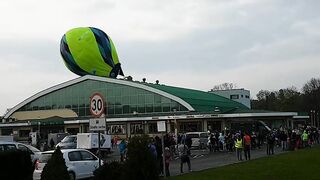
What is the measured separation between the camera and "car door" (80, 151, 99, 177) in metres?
→ 22.4

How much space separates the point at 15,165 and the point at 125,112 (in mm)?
71943

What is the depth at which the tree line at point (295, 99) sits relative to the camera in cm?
13038

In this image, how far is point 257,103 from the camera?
15588 cm

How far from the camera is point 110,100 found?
291 feet

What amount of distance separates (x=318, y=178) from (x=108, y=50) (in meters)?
75.0

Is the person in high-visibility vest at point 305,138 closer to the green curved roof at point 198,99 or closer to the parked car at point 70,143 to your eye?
the parked car at point 70,143

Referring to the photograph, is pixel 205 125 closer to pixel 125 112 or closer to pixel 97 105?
pixel 125 112

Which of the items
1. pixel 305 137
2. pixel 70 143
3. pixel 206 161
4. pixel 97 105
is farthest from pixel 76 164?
pixel 305 137

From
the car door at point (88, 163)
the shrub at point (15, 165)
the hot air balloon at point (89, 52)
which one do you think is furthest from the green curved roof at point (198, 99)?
the shrub at point (15, 165)

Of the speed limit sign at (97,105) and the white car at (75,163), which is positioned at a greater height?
the speed limit sign at (97,105)

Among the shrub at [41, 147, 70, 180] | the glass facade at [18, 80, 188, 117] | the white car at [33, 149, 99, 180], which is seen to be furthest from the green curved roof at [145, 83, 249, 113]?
the shrub at [41, 147, 70, 180]

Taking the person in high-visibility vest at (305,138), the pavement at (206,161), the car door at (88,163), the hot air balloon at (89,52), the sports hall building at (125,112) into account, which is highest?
the hot air balloon at (89,52)

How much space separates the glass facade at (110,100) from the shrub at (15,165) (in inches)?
2701

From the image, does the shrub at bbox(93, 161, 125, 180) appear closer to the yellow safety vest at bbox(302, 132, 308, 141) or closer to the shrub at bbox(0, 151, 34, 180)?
the shrub at bbox(0, 151, 34, 180)
